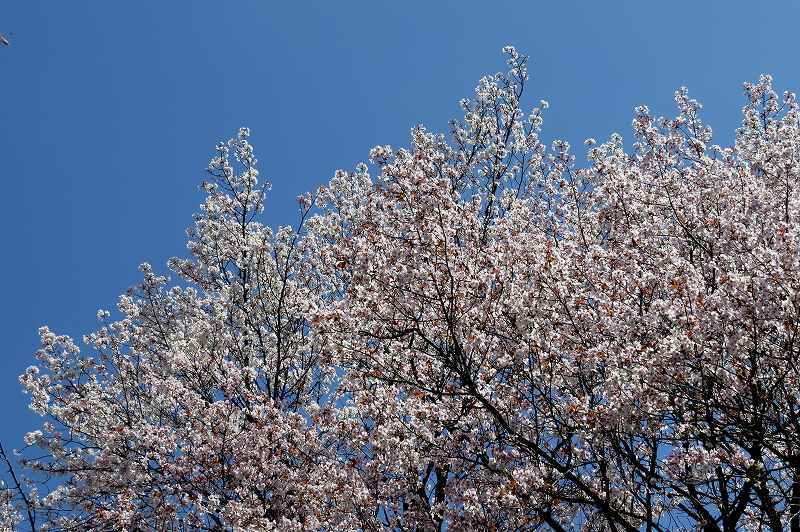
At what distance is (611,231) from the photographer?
1424cm

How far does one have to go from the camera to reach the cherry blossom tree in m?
8.79

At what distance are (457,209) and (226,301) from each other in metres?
6.40

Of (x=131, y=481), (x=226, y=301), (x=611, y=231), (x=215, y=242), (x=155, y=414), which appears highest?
(x=215, y=242)

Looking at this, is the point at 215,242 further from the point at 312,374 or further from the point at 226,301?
the point at 312,374

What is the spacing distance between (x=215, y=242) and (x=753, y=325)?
12.8 metres

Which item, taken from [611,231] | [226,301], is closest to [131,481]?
[226,301]

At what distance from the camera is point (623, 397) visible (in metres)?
8.53

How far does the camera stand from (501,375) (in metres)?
11.5

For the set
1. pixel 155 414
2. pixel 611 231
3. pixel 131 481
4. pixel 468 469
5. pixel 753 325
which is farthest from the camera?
pixel 155 414

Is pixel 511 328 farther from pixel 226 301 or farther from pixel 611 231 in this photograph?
pixel 226 301

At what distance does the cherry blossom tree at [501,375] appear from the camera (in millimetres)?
8789

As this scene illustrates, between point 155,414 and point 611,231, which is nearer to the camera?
point 611,231

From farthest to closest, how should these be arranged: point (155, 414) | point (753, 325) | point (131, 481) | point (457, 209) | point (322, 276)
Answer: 1. point (322, 276)
2. point (155, 414)
3. point (131, 481)
4. point (457, 209)
5. point (753, 325)

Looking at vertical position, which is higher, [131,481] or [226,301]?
[226,301]
